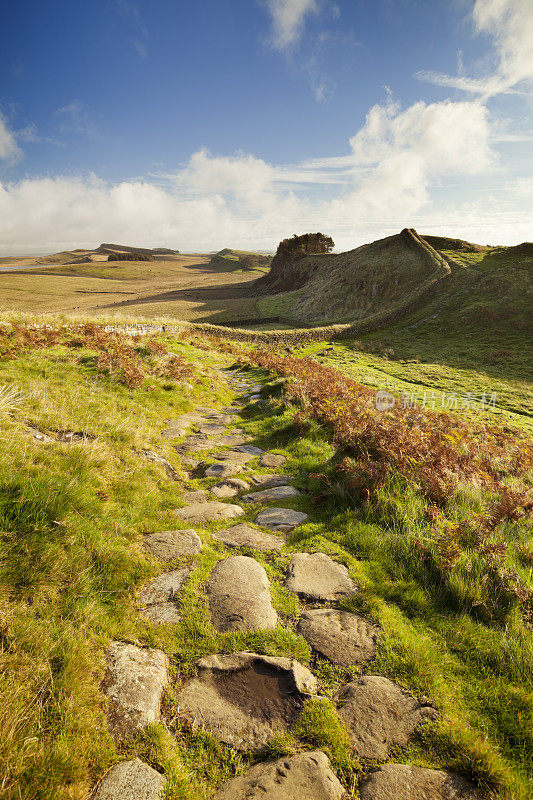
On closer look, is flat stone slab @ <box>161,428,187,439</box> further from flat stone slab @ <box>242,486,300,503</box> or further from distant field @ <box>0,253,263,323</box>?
distant field @ <box>0,253,263,323</box>

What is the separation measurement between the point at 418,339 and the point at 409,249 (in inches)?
1057

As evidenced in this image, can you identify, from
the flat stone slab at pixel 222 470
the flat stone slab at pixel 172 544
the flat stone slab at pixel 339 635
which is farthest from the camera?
the flat stone slab at pixel 222 470

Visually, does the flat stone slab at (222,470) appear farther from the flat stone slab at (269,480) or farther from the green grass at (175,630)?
the green grass at (175,630)

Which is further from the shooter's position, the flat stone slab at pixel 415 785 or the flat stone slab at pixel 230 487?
the flat stone slab at pixel 230 487

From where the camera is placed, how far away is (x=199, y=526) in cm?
534

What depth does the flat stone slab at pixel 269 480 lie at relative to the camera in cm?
709

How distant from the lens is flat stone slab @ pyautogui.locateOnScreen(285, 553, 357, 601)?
4133 mm

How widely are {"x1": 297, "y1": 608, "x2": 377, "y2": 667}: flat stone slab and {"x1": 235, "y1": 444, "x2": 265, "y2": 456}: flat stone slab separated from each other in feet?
16.6

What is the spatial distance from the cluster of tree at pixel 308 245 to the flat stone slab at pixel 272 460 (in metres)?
84.8

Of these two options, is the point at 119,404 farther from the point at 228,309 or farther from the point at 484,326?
the point at 228,309

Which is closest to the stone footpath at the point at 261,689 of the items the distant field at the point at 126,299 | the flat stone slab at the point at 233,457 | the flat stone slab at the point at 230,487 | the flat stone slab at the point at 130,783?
the flat stone slab at the point at 130,783

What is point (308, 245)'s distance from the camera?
87.2 m

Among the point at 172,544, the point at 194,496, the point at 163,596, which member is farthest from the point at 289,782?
the point at 194,496

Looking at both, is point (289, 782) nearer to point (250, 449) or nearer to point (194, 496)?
point (194, 496)
